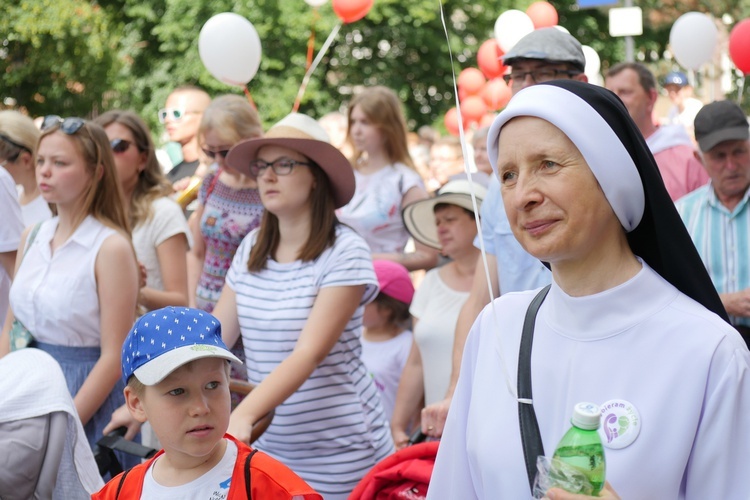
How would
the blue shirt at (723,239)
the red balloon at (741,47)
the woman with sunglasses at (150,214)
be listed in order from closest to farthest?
the blue shirt at (723,239)
the woman with sunglasses at (150,214)
the red balloon at (741,47)

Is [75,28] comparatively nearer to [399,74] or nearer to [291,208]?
[399,74]

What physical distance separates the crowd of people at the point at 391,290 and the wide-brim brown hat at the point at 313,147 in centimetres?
1

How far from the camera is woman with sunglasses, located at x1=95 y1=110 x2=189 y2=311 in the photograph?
522cm

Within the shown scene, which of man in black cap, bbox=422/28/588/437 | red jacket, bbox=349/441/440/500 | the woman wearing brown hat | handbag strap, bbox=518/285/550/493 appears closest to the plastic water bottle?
handbag strap, bbox=518/285/550/493

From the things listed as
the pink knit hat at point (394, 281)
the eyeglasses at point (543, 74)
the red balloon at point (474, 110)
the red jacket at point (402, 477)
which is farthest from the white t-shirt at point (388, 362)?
the red balloon at point (474, 110)

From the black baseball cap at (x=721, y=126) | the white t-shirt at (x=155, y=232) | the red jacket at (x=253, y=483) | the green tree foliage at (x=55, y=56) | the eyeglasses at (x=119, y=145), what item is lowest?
the red jacket at (x=253, y=483)

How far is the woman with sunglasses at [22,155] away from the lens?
18.7ft

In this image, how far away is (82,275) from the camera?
13.7 feet

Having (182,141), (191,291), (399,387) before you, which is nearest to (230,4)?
(182,141)

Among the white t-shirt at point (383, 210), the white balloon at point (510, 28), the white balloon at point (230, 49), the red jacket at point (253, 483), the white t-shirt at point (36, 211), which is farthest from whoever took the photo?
the white balloon at point (510, 28)

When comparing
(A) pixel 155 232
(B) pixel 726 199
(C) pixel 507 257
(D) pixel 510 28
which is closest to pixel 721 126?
(B) pixel 726 199

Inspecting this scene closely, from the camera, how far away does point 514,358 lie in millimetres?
2283

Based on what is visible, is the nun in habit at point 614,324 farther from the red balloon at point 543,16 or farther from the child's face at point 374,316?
the red balloon at point 543,16

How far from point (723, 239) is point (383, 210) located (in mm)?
2269
